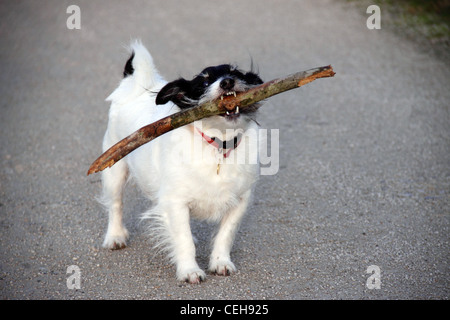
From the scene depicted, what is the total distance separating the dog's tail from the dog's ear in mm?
605

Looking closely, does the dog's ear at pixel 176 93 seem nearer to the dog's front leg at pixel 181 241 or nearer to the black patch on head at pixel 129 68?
the dog's front leg at pixel 181 241

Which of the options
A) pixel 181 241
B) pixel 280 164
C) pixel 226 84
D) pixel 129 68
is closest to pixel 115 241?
pixel 181 241

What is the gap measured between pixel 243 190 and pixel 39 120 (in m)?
4.08

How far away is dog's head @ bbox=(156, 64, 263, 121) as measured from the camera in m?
3.27

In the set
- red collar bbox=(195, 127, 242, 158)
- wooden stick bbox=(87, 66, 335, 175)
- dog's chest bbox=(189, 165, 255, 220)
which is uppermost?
wooden stick bbox=(87, 66, 335, 175)

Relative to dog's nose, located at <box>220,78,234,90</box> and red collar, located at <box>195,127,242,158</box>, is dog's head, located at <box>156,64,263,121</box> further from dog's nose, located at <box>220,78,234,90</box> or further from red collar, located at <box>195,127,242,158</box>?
red collar, located at <box>195,127,242,158</box>

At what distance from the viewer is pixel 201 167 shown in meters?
3.43

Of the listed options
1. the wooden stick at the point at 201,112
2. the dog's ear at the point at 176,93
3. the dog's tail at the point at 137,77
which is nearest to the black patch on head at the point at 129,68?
the dog's tail at the point at 137,77

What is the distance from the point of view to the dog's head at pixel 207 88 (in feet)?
10.7

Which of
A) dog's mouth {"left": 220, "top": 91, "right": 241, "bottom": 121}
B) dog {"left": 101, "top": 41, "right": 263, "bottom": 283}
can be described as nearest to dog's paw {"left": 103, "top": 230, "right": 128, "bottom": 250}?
dog {"left": 101, "top": 41, "right": 263, "bottom": 283}

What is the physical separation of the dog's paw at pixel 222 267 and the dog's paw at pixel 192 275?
0.11m

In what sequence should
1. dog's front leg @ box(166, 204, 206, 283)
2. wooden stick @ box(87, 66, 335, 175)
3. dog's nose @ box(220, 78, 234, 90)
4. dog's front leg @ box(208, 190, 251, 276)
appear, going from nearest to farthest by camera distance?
wooden stick @ box(87, 66, 335, 175) < dog's nose @ box(220, 78, 234, 90) < dog's front leg @ box(166, 204, 206, 283) < dog's front leg @ box(208, 190, 251, 276)
